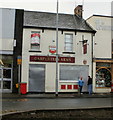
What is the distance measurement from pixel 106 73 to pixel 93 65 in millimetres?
1864

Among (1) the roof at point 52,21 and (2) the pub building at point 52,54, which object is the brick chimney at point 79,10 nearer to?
(1) the roof at point 52,21

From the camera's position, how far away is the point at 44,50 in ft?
74.9

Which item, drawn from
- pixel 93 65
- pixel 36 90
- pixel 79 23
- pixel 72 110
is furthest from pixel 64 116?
pixel 79 23

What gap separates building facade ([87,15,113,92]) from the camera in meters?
24.2

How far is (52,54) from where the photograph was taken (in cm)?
2289

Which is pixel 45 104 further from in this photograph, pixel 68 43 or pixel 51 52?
pixel 68 43

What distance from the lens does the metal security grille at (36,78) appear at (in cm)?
2244

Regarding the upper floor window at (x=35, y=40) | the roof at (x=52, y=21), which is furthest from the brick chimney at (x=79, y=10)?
the upper floor window at (x=35, y=40)

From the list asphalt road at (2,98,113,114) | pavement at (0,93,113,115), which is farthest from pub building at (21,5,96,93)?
asphalt road at (2,98,113,114)

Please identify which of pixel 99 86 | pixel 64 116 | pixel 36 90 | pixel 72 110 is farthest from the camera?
pixel 99 86

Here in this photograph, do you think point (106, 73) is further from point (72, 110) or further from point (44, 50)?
point (72, 110)

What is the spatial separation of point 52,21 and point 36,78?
6.26 metres

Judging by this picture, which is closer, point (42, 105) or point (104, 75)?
point (42, 105)

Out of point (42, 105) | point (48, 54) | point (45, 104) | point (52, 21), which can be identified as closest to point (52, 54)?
point (48, 54)
